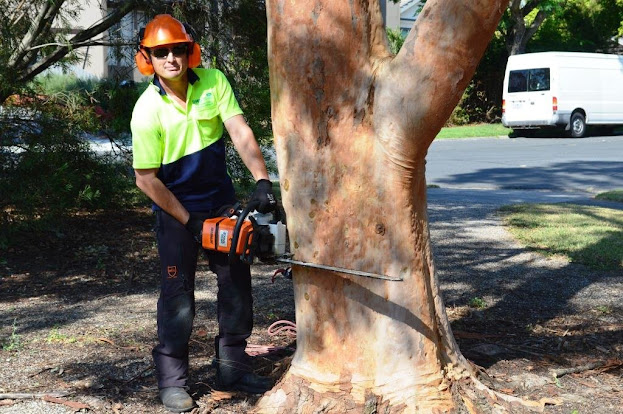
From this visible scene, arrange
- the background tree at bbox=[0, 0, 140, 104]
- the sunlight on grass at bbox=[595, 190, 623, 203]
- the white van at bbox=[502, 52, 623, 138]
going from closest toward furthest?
the background tree at bbox=[0, 0, 140, 104] → the sunlight on grass at bbox=[595, 190, 623, 203] → the white van at bbox=[502, 52, 623, 138]

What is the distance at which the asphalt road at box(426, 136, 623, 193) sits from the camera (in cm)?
1402

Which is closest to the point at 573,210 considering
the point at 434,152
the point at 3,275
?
the point at 3,275

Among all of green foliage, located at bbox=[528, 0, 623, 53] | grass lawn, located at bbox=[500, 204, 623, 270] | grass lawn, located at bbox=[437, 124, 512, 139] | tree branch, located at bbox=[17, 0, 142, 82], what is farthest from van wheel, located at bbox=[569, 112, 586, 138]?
tree branch, located at bbox=[17, 0, 142, 82]

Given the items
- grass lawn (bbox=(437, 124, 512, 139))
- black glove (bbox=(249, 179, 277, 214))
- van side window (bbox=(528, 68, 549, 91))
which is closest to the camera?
black glove (bbox=(249, 179, 277, 214))

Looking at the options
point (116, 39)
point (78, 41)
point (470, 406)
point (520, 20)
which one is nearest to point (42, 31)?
point (78, 41)

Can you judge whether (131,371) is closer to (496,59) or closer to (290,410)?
(290,410)

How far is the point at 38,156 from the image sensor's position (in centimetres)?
737

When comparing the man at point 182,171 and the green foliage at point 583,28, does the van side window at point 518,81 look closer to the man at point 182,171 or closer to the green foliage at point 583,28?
the green foliage at point 583,28

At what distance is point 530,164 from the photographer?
16.9 metres

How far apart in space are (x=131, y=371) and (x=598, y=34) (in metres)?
32.7

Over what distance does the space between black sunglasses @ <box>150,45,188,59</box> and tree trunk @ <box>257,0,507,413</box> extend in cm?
54

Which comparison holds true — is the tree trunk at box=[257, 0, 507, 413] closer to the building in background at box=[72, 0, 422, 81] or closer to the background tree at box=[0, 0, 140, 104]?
the background tree at box=[0, 0, 140, 104]

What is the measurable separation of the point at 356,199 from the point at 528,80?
21983 mm

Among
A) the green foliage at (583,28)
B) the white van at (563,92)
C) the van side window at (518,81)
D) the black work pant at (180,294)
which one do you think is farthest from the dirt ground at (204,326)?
the green foliage at (583,28)
